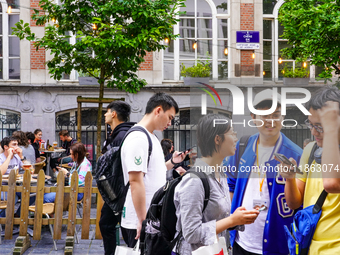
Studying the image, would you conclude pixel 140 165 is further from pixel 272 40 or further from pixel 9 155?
pixel 272 40

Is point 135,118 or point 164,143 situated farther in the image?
point 135,118

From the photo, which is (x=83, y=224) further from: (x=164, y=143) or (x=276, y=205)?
(x=276, y=205)

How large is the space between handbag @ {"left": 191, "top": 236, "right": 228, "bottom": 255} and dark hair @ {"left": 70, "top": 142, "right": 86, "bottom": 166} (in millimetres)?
4697

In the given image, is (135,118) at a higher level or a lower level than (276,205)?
higher

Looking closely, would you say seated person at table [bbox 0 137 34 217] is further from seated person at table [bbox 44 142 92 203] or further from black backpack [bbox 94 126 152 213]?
black backpack [bbox 94 126 152 213]

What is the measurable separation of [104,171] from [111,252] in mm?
1117

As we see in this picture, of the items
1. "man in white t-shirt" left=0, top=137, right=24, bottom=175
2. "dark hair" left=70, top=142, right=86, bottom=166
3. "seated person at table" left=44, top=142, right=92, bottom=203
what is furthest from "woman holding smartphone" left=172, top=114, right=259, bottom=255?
"man in white t-shirt" left=0, top=137, right=24, bottom=175

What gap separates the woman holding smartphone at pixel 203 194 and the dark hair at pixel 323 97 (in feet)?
1.54

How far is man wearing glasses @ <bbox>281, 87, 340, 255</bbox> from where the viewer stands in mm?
1990

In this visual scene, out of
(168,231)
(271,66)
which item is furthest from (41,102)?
(168,231)

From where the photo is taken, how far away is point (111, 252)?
4203 mm

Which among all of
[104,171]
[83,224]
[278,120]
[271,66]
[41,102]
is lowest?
[83,224]

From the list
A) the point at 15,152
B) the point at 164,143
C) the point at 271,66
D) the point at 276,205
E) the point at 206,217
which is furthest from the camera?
the point at 271,66

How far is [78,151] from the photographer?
21.7 ft
